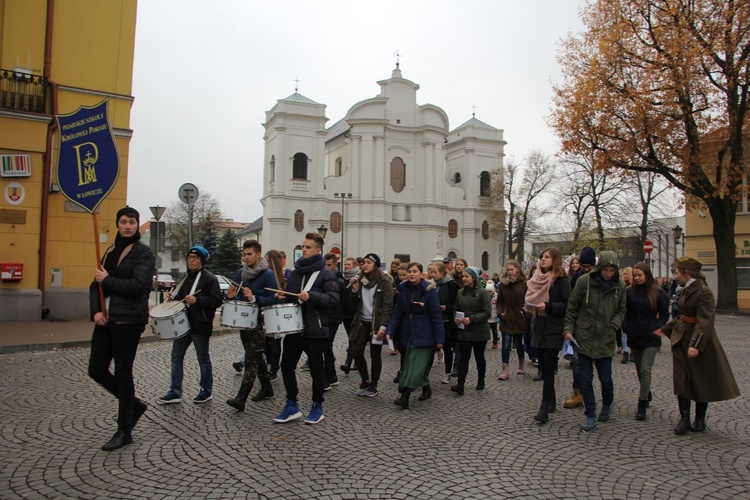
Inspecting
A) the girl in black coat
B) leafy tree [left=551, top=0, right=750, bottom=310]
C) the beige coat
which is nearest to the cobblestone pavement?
the beige coat

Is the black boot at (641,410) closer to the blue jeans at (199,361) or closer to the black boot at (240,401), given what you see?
the black boot at (240,401)

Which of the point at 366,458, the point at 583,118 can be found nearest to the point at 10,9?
the point at 366,458

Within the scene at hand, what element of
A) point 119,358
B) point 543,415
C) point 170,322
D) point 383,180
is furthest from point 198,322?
point 383,180

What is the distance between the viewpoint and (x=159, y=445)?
5379 mm

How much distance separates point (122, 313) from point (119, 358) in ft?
1.40

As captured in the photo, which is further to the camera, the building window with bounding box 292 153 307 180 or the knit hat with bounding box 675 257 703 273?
the building window with bounding box 292 153 307 180

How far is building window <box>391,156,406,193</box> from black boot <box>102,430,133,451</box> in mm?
59071

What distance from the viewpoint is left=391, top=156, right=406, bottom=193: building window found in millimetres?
63812

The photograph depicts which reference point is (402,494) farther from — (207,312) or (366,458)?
(207,312)

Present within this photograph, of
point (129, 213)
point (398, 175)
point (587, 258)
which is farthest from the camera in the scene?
point (398, 175)

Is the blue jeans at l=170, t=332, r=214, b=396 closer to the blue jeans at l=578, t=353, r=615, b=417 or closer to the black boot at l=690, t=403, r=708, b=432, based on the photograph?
the blue jeans at l=578, t=353, r=615, b=417

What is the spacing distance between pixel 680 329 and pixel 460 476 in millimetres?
3271

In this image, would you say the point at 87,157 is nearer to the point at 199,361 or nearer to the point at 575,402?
the point at 199,361

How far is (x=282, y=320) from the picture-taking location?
6.05m
